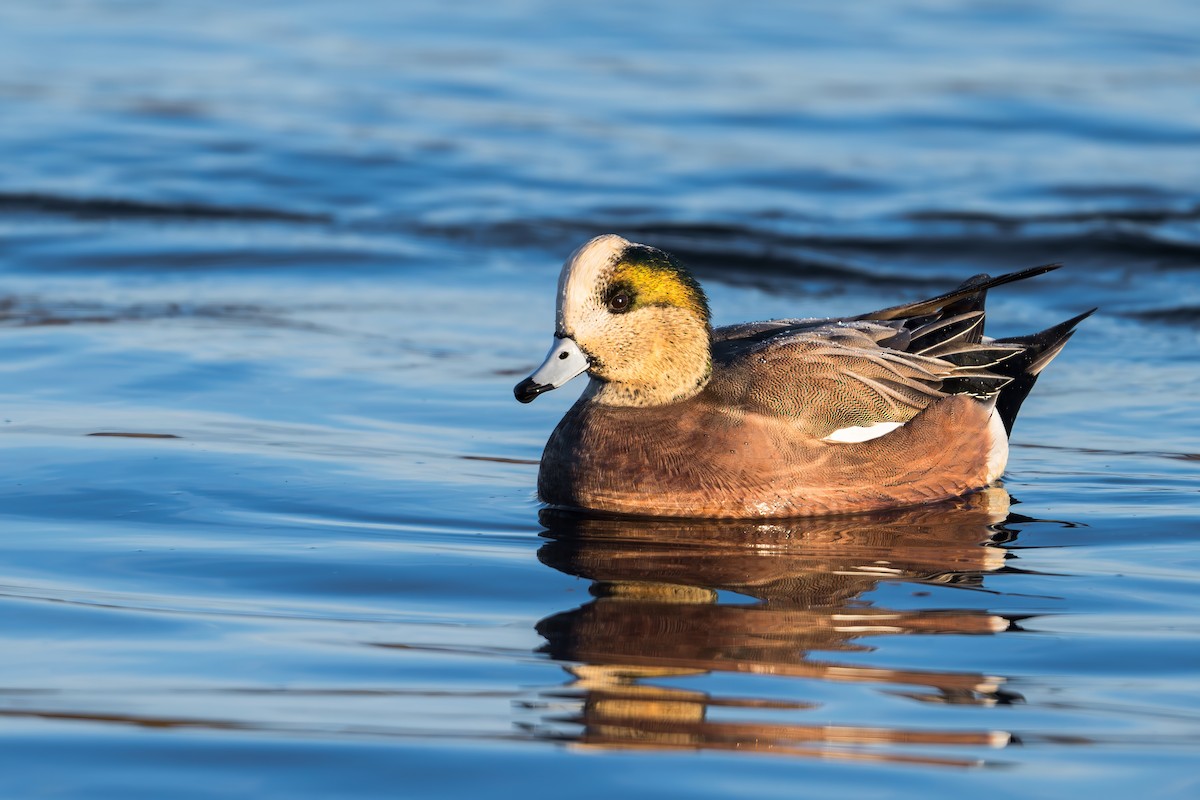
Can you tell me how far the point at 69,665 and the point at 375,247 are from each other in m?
7.26

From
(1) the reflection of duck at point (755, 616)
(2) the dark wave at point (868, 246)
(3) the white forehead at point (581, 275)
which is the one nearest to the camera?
(1) the reflection of duck at point (755, 616)

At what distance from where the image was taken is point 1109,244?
11.6 metres

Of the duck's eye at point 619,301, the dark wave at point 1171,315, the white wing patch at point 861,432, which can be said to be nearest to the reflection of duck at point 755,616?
the white wing patch at point 861,432

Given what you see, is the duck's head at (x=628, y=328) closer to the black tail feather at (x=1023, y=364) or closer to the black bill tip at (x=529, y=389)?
the black bill tip at (x=529, y=389)

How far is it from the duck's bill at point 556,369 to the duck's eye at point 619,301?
0.19 meters

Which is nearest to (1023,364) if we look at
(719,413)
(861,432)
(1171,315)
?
(861,432)

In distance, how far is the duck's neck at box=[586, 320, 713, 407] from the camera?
251 inches

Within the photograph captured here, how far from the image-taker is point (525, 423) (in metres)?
7.83

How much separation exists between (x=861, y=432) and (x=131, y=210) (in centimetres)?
745

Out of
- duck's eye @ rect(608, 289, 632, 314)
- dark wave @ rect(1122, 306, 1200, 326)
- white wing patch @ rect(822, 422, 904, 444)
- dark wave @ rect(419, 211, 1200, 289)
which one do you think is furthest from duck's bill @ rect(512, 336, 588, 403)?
dark wave @ rect(419, 211, 1200, 289)

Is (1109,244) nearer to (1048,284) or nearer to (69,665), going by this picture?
(1048,284)

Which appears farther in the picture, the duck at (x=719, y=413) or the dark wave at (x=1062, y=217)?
the dark wave at (x=1062, y=217)

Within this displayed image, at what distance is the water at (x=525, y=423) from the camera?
414 cm

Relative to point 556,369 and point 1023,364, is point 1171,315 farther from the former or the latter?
point 556,369
